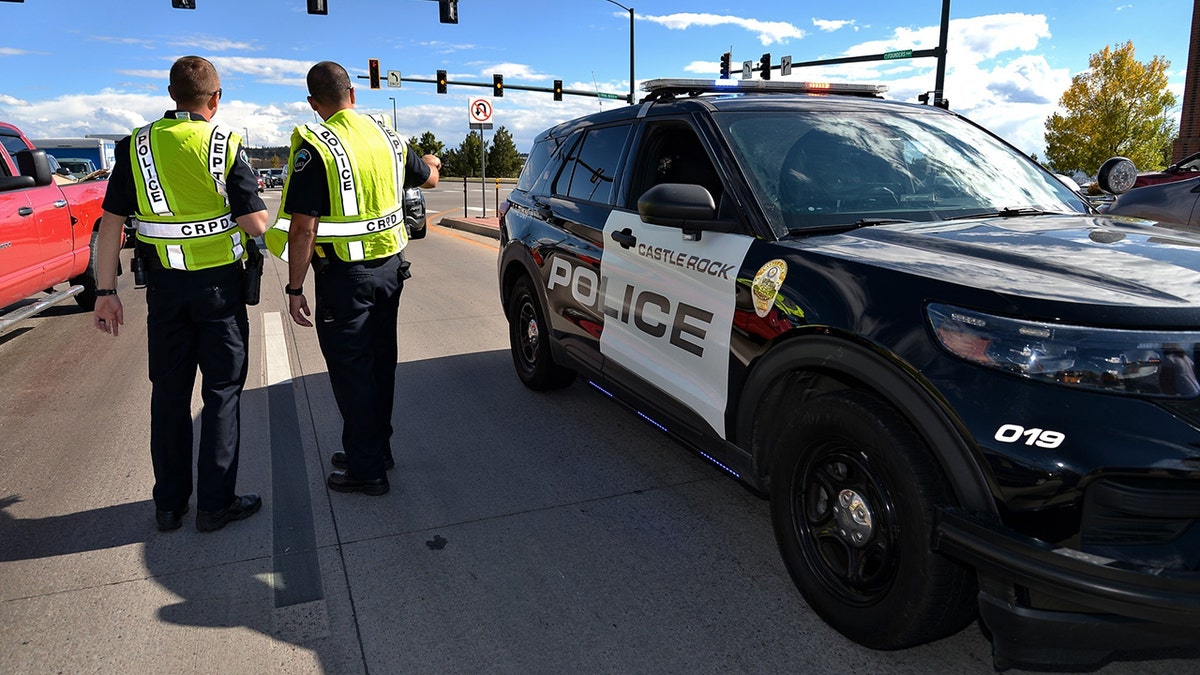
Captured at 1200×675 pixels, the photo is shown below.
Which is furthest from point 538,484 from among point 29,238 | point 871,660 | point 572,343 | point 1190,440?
point 29,238

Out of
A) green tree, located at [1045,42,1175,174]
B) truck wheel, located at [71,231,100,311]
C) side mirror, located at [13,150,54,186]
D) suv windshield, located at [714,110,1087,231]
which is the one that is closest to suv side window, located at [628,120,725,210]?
suv windshield, located at [714,110,1087,231]

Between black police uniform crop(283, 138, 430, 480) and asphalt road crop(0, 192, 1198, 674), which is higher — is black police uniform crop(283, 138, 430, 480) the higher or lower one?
the higher one

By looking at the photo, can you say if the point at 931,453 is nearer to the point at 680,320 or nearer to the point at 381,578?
the point at 680,320

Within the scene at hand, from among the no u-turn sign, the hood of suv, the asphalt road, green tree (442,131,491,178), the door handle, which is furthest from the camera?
green tree (442,131,491,178)

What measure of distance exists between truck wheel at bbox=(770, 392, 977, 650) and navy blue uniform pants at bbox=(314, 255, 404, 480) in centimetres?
200

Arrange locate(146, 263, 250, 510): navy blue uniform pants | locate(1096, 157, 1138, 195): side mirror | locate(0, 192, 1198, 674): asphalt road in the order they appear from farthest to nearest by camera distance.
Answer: locate(1096, 157, 1138, 195): side mirror, locate(146, 263, 250, 510): navy blue uniform pants, locate(0, 192, 1198, 674): asphalt road

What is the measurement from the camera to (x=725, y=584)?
125 inches

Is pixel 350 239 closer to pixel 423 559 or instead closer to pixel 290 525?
pixel 290 525

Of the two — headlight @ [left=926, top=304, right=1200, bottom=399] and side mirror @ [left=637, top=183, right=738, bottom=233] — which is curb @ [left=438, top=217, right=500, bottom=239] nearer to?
side mirror @ [left=637, top=183, right=738, bottom=233]

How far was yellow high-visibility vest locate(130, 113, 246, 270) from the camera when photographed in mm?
3354

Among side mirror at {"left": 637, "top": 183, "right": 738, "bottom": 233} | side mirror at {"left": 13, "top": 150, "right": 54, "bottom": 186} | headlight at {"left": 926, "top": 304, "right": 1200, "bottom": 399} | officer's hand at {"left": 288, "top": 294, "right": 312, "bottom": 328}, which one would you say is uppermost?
side mirror at {"left": 13, "top": 150, "right": 54, "bottom": 186}

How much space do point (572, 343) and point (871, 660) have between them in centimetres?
243

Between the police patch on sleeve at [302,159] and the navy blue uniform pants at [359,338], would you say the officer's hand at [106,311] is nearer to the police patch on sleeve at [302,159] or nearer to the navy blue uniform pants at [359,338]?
the navy blue uniform pants at [359,338]

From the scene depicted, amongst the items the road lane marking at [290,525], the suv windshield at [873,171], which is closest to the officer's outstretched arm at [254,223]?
the road lane marking at [290,525]
